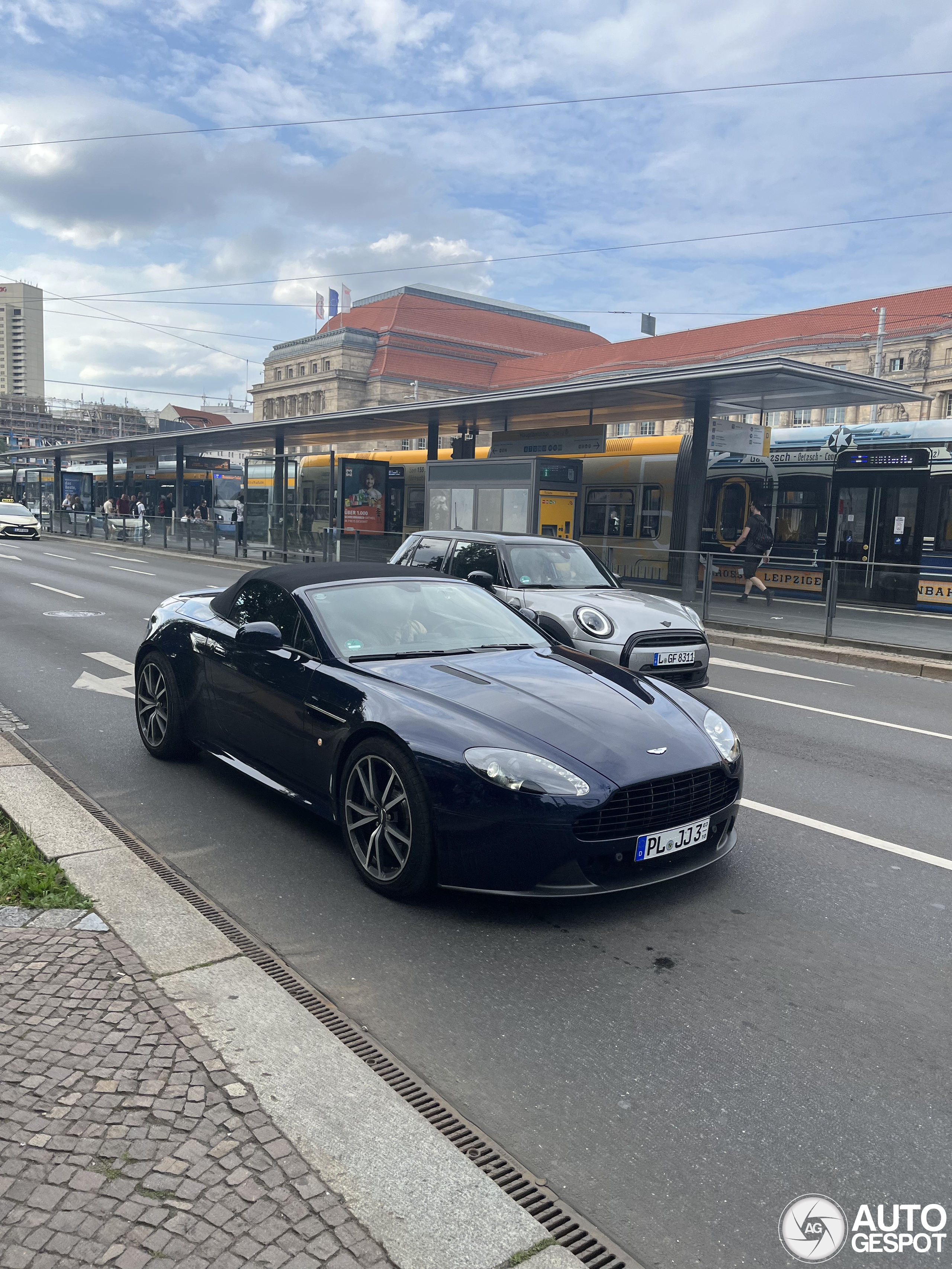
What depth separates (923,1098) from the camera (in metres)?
2.85

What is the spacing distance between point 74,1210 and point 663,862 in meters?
2.55

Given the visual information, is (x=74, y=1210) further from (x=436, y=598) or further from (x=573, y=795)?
(x=436, y=598)

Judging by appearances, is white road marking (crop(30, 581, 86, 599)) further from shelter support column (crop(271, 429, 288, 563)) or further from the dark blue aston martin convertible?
the dark blue aston martin convertible

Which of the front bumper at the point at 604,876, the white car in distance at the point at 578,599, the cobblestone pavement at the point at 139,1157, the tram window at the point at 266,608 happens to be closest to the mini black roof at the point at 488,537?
the white car in distance at the point at 578,599

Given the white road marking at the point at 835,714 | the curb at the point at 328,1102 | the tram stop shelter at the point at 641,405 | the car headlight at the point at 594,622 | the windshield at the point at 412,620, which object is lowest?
the white road marking at the point at 835,714

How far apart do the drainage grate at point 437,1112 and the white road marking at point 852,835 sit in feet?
9.04

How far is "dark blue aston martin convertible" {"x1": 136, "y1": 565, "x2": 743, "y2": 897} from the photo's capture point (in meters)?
3.82

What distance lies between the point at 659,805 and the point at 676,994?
787mm

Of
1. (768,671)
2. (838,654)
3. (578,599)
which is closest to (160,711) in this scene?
(578,599)

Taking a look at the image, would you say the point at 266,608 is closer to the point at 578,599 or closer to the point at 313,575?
the point at 313,575

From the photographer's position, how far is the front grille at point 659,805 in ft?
12.5

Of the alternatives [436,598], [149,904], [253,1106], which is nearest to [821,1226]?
[253,1106]

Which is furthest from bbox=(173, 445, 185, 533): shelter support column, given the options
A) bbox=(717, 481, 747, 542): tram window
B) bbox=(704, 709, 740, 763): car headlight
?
bbox=(704, 709, 740, 763): car headlight

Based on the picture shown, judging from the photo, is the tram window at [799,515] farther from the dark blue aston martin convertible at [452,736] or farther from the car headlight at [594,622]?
the dark blue aston martin convertible at [452,736]
